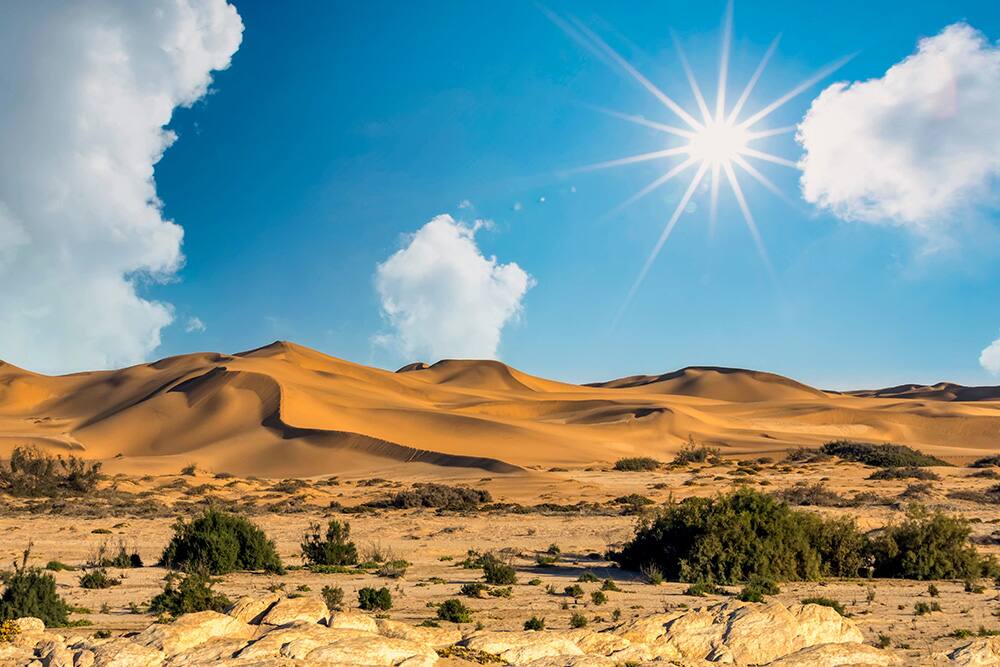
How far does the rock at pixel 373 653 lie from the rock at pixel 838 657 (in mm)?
3851

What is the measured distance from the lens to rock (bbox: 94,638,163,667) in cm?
838

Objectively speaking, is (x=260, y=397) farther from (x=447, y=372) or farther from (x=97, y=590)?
(x=447, y=372)

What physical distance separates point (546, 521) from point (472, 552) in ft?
21.4

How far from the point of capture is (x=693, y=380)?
5886 inches

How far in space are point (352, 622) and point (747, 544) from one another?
934 cm

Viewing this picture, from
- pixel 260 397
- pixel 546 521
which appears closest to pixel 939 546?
pixel 546 521

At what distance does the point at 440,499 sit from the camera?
32.1 meters

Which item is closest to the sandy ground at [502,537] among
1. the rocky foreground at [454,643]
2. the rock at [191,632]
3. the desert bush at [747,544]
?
the desert bush at [747,544]

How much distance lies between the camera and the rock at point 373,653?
832cm

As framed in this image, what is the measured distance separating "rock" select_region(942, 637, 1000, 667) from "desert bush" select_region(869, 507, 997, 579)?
7.92 m

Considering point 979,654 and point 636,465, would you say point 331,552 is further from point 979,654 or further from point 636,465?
point 636,465

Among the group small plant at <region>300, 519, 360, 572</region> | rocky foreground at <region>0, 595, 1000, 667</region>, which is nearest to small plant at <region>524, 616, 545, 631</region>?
rocky foreground at <region>0, 595, 1000, 667</region>

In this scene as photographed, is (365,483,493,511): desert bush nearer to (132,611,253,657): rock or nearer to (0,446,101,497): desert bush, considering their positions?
(0,446,101,497): desert bush

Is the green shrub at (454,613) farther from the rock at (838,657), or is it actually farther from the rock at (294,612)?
the rock at (838,657)
